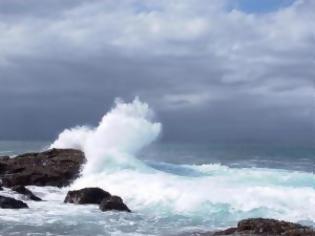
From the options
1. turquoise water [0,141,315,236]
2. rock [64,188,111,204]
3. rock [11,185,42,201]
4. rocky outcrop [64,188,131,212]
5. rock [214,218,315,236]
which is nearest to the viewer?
rock [214,218,315,236]

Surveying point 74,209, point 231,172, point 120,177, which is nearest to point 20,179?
point 120,177

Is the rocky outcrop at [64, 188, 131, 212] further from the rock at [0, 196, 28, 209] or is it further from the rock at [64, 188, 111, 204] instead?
the rock at [0, 196, 28, 209]

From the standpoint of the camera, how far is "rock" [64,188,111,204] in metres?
22.9

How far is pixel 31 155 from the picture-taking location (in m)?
31.3

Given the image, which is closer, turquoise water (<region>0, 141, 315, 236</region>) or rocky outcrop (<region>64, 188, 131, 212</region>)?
turquoise water (<region>0, 141, 315, 236</region>)

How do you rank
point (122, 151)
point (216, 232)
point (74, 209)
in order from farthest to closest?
point (122, 151) < point (74, 209) < point (216, 232)

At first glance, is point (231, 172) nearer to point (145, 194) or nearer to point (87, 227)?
point (145, 194)

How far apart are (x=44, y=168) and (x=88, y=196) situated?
6286mm

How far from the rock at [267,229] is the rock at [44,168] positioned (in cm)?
1229

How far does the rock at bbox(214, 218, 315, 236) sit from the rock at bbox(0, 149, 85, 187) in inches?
484

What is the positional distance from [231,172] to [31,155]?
9.89 meters

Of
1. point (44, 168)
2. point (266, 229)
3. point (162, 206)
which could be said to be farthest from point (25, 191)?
point (266, 229)

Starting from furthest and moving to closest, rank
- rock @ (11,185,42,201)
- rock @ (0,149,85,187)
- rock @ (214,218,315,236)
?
rock @ (0,149,85,187)
rock @ (11,185,42,201)
rock @ (214,218,315,236)

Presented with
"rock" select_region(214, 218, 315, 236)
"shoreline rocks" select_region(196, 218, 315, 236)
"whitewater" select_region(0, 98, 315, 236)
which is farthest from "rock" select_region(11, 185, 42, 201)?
"rock" select_region(214, 218, 315, 236)
